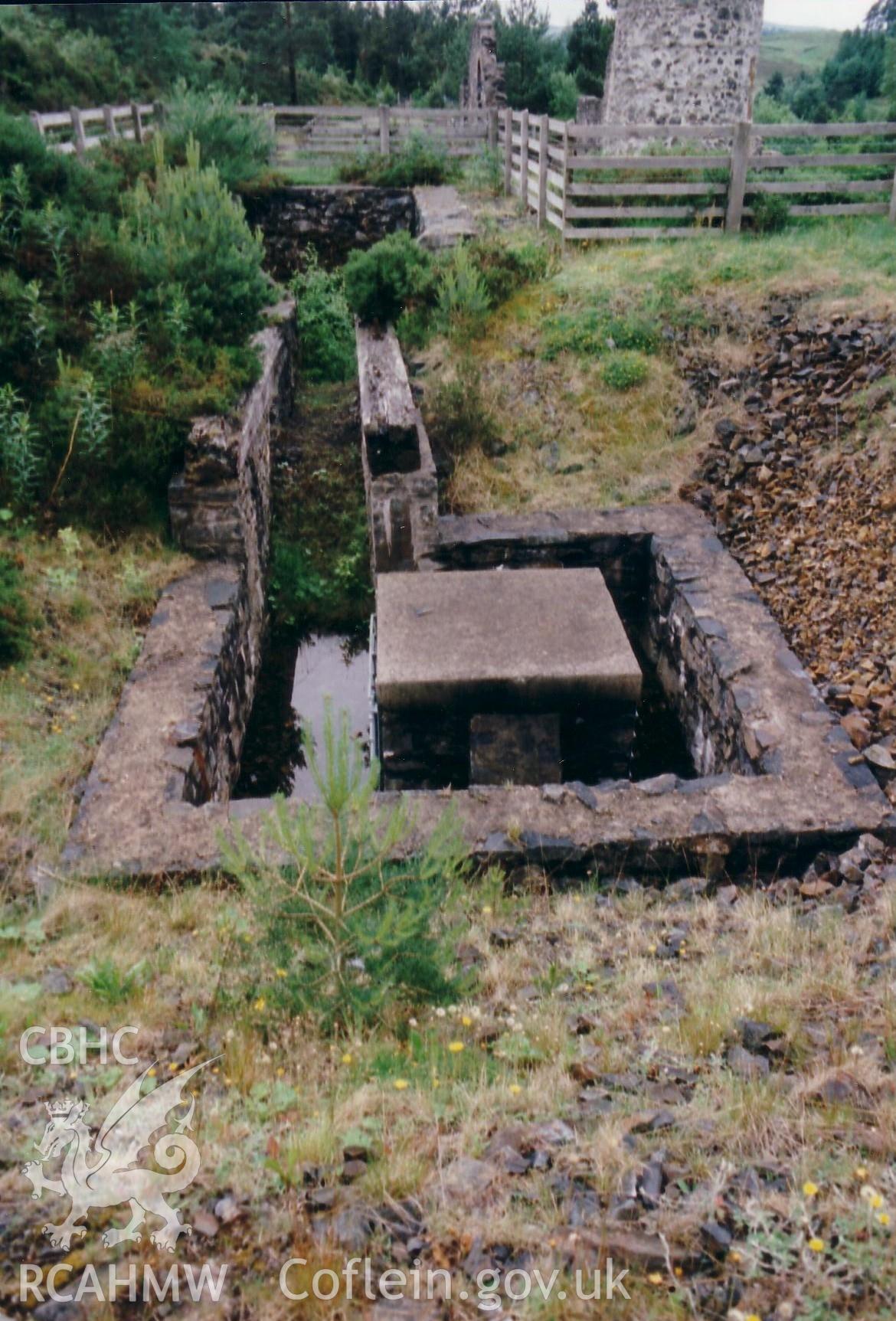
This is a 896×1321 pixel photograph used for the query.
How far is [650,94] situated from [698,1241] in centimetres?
1721

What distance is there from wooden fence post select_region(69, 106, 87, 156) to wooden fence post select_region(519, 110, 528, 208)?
6.22 m

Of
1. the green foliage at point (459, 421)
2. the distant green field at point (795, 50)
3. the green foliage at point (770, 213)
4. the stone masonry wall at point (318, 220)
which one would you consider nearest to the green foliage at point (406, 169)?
the stone masonry wall at point (318, 220)

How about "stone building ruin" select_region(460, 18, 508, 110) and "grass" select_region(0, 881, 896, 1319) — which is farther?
"stone building ruin" select_region(460, 18, 508, 110)

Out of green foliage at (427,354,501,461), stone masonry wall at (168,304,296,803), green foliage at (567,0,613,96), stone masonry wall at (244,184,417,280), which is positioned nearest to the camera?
stone masonry wall at (168,304,296,803)

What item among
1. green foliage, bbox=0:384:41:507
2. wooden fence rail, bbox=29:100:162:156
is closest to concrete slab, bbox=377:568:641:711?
green foliage, bbox=0:384:41:507

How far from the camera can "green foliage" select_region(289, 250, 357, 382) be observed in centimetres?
1230

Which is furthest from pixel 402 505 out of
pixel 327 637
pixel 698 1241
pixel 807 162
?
pixel 807 162

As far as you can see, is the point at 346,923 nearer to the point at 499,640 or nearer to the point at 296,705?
the point at 499,640

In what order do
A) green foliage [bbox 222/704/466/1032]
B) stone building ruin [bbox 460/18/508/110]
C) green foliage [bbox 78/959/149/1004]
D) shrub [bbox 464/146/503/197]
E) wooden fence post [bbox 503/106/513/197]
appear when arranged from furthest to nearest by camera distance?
stone building ruin [bbox 460/18/508/110], shrub [bbox 464/146/503/197], wooden fence post [bbox 503/106/513/197], green foliage [bbox 78/959/149/1004], green foliage [bbox 222/704/466/1032]

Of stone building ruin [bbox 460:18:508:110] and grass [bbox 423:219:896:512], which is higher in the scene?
stone building ruin [bbox 460:18:508:110]

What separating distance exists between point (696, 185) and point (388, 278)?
13.2 feet

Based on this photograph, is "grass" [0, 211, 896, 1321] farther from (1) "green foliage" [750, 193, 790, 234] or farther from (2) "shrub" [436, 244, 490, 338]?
(1) "green foliage" [750, 193, 790, 234]

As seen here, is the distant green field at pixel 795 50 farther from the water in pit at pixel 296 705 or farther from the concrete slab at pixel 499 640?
the concrete slab at pixel 499 640

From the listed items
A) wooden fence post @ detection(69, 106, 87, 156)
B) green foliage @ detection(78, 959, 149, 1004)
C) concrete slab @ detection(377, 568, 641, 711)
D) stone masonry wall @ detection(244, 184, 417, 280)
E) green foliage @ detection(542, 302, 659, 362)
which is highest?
wooden fence post @ detection(69, 106, 87, 156)
